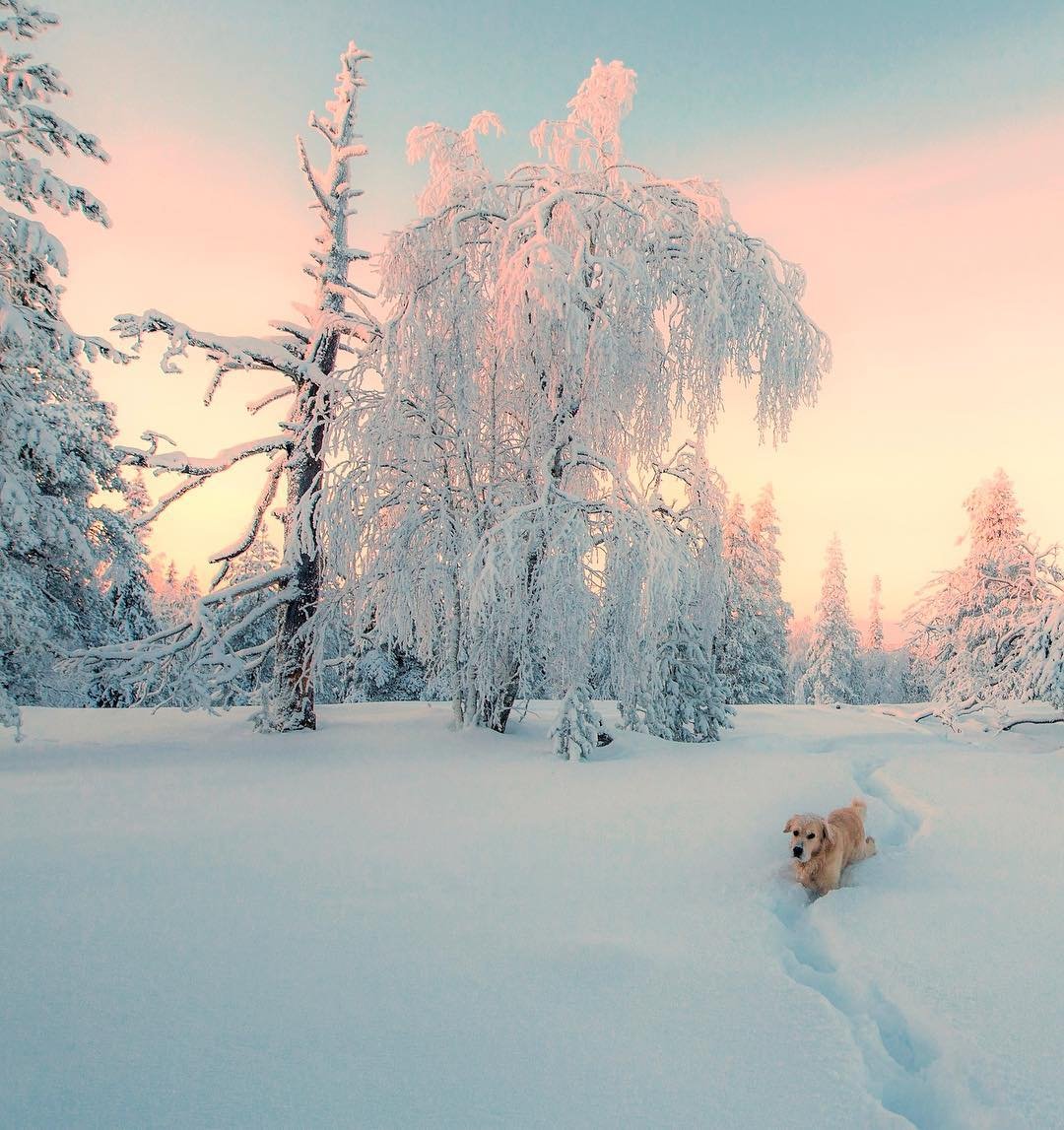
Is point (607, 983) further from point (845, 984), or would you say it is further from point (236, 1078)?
point (236, 1078)

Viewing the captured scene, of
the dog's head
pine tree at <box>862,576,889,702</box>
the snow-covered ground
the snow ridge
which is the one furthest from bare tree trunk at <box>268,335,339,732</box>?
pine tree at <box>862,576,889,702</box>

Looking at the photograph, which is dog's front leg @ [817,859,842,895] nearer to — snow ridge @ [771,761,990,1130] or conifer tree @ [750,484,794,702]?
snow ridge @ [771,761,990,1130]

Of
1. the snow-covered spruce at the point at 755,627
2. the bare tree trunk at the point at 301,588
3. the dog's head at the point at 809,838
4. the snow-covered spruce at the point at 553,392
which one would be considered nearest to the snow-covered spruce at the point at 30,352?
the bare tree trunk at the point at 301,588

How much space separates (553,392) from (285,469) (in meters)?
4.37

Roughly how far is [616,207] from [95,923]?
27.5ft

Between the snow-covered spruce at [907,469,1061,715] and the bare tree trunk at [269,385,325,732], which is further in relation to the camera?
the snow-covered spruce at [907,469,1061,715]

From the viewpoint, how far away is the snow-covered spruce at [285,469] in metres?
9.05

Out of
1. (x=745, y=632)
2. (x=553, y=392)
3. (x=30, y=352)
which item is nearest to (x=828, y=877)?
(x=553, y=392)

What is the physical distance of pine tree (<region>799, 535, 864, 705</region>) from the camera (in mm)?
33031

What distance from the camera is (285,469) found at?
10.2 metres

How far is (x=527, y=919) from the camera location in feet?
11.6

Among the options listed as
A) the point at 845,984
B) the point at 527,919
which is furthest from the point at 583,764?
the point at 845,984

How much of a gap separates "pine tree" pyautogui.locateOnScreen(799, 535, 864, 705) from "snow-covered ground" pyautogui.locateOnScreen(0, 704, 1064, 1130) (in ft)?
93.3

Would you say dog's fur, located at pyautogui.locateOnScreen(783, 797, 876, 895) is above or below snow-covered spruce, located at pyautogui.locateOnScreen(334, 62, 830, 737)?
below
